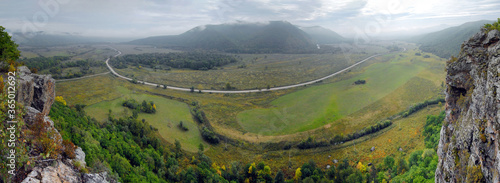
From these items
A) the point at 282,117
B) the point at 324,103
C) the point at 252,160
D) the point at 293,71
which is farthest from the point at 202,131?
the point at 293,71

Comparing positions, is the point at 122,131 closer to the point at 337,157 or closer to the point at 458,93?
A: the point at 337,157

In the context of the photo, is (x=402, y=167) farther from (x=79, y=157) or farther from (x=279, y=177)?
(x=79, y=157)

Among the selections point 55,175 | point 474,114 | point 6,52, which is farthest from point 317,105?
point 6,52

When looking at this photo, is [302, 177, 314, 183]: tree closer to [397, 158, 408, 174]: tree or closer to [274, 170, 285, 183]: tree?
[274, 170, 285, 183]: tree

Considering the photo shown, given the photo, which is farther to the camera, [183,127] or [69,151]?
[183,127]

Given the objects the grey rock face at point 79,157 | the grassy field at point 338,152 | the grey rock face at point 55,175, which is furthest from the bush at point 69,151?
the grassy field at point 338,152

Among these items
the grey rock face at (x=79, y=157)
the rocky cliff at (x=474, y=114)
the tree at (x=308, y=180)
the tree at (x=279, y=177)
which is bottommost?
the tree at (x=279, y=177)

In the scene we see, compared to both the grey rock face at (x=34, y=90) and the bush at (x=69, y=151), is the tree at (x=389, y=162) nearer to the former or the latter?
the bush at (x=69, y=151)
